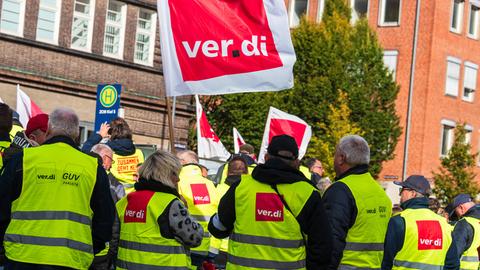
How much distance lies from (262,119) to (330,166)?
3502 millimetres

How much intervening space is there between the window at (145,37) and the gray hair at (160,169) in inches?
944

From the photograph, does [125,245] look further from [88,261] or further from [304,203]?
[304,203]

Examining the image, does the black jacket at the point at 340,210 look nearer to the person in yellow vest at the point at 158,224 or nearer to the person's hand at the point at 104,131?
the person in yellow vest at the point at 158,224

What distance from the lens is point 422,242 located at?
34.0 ft

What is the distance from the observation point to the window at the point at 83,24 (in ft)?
103

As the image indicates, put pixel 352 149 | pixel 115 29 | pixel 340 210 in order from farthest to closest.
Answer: pixel 115 29
pixel 352 149
pixel 340 210

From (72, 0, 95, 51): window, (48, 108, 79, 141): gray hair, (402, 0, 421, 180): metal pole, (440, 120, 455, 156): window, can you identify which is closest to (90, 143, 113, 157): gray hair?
(48, 108, 79, 141): gray hair

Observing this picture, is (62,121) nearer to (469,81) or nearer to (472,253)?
(472,253)

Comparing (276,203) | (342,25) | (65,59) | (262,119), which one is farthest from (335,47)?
(276,203)

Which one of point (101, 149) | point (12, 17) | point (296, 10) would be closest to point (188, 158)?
point (101, 149)

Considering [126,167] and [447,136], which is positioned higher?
[447,136]

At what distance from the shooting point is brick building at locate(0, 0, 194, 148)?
2945cm

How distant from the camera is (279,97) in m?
46.7

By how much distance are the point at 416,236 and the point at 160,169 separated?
254cm
